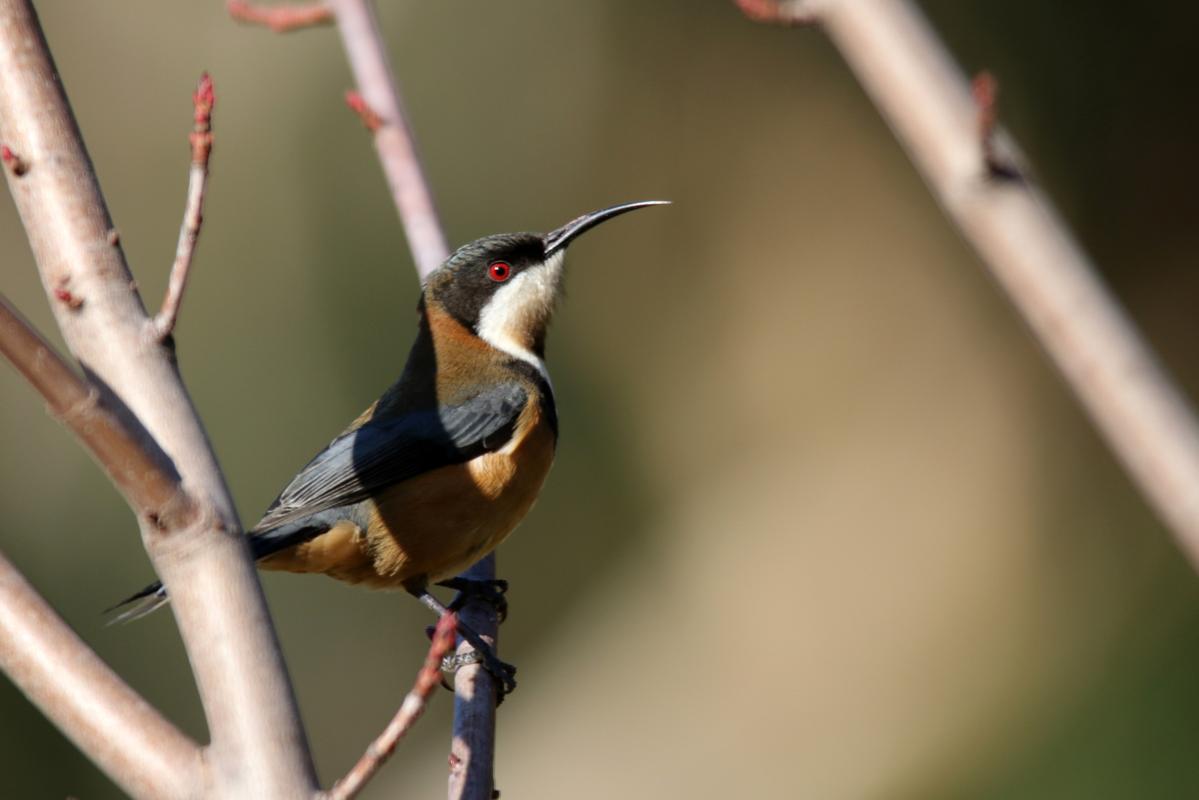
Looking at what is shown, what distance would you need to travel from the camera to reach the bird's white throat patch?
199 inches

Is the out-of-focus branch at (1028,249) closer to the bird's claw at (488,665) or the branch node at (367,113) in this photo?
the bird's claw at (488,665)

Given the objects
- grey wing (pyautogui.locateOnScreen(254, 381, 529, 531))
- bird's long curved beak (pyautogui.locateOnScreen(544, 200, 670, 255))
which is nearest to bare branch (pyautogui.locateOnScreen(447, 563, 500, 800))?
grey wing (pyautogui.locateOnScreen(254, 381, 529, 531))

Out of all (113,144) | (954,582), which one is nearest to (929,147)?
(954,582)

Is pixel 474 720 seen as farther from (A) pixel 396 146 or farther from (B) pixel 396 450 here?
(A) pixel 396 146

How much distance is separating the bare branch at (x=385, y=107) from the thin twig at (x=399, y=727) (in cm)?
267

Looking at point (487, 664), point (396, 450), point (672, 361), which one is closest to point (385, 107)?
point (396, 450)

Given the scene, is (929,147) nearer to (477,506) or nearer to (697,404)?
(477,506)

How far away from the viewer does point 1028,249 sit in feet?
4.13

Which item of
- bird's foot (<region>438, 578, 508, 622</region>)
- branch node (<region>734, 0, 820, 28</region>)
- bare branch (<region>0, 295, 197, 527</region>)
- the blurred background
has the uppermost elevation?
branch node (<region>734, 0, 820, 28</region>)

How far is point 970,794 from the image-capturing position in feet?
21.0

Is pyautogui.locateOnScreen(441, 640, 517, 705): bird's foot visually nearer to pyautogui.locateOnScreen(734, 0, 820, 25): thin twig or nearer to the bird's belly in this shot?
the bird's belly

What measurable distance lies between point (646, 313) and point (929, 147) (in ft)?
26.5

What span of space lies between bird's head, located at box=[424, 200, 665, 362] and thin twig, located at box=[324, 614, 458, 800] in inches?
120

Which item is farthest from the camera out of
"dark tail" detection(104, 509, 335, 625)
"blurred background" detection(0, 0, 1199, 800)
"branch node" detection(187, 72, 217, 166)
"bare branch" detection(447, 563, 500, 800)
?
"blurred background" detection(0, 0, 1199, 800)
